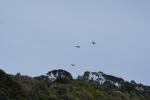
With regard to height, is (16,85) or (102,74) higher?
(102,74)

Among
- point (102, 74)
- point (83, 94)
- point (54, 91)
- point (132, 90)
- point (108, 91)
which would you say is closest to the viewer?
point (54, 91)

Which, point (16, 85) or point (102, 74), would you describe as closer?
point (16, 85)

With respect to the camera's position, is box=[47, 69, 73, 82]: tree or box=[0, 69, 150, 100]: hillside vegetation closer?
box=[0, 69, 150, 100]: hillside vegetation

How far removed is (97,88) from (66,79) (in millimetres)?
6247

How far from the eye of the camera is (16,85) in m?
81.1

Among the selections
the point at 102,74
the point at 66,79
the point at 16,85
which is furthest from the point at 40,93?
the point at 102,74

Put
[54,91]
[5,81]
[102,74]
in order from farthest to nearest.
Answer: [102,74] → [54,91] → [5,81]

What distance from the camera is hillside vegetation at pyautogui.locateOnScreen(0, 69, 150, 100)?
258 feet

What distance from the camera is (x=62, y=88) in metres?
96.9

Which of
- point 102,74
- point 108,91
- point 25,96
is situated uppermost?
point 102,74

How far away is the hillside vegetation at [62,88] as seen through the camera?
78.6 meters

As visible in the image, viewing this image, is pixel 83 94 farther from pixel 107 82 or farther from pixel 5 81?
pixel 107 82

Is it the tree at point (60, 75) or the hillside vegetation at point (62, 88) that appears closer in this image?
the hillside vegetation at point (62, 88)

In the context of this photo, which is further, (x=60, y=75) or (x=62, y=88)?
(x=60, y=75)
